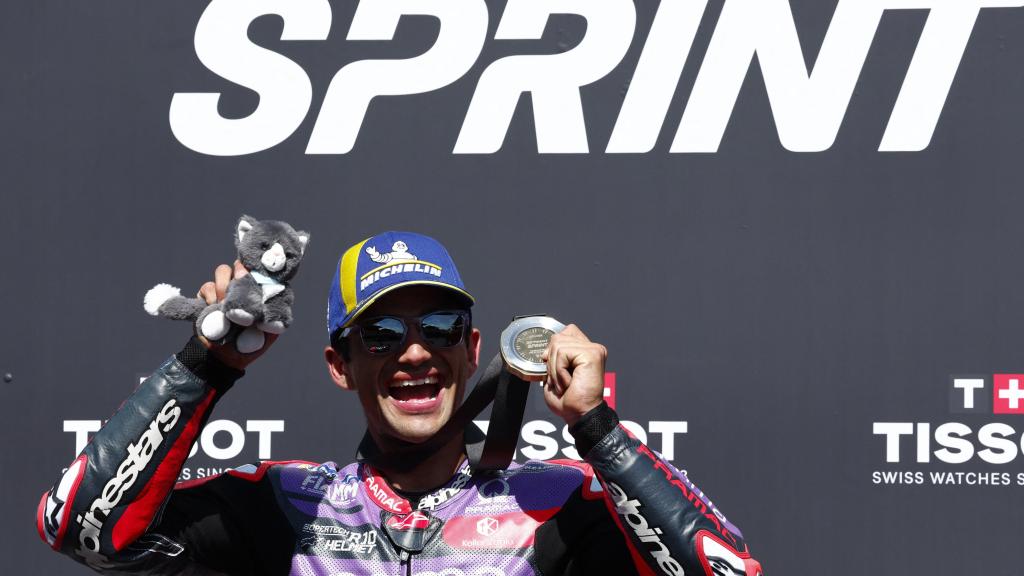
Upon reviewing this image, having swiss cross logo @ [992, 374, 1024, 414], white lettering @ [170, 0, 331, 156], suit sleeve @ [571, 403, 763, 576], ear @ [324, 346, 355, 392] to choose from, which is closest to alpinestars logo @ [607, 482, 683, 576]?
suit sleeve @ [571, 403, 763, 576]

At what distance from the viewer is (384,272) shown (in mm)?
1495

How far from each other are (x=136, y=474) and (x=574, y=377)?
62cm

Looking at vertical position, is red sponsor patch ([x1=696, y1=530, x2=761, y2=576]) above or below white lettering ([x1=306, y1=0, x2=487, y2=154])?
below

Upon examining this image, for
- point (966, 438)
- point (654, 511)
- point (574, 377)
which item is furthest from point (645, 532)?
point (966, 438)

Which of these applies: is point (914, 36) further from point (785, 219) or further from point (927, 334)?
point (927, 334)

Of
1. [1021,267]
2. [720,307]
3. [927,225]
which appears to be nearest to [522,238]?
[720,307]

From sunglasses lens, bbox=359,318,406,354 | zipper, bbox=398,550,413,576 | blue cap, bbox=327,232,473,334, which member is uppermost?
blue cap, bbox=327,232,473,334

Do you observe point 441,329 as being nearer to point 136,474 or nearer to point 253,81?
point 136,474

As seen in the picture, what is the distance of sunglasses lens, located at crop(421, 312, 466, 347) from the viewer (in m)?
1.48

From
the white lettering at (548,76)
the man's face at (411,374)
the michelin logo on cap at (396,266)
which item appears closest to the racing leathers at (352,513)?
the man's face at (411,374)

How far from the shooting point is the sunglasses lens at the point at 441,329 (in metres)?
1.48

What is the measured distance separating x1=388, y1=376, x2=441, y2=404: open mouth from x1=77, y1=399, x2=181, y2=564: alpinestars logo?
12.8 inches

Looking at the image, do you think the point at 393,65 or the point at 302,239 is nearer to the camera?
the point at 302,239

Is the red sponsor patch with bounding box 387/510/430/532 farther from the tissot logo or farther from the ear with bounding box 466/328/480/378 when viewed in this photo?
the tissot logo
